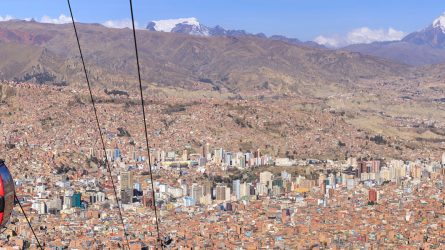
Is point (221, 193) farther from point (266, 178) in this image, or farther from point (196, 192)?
point (266, 178)

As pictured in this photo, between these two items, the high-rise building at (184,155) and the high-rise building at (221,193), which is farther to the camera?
the high-rise building at (184,155)

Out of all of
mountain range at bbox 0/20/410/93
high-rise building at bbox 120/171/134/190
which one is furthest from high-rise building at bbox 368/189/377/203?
mountain range at bbox 0/20/410/93

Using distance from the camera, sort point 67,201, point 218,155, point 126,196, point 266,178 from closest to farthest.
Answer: point 67,201
point 126,196
point 266,178
point 218,155

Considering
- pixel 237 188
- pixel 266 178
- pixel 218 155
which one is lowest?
pixel 266 178

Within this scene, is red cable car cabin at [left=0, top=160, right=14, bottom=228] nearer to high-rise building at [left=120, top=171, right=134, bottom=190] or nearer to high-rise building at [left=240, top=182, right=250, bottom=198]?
high-rise building at [left=120, top=171, right=134, bottom=190]

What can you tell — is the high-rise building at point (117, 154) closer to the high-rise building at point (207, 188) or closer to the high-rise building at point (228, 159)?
the high-rise building at point (228, 159)

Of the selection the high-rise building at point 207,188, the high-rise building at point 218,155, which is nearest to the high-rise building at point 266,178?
the high-rise building at point 207,188

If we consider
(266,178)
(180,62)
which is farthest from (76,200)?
(180,62)
